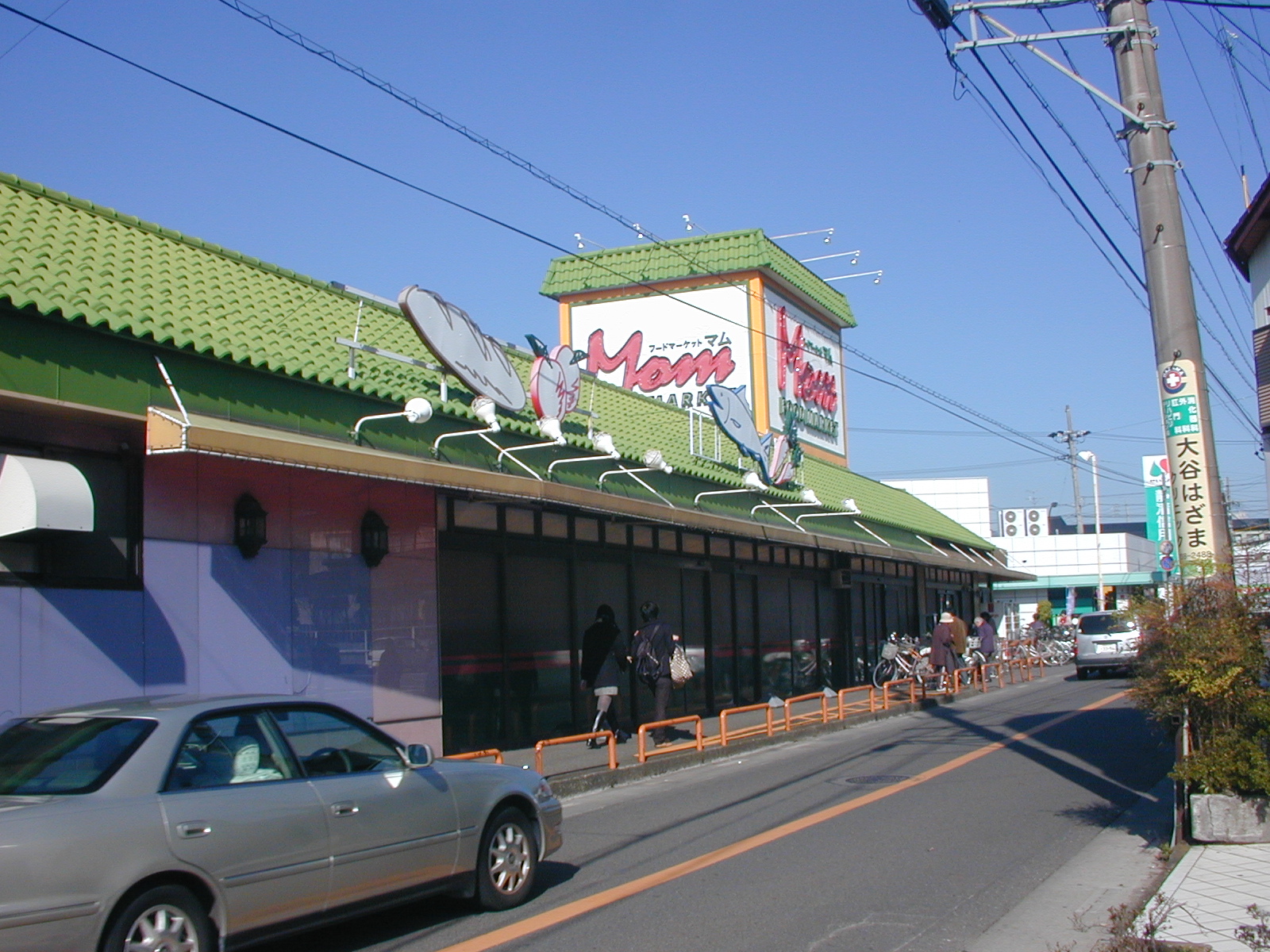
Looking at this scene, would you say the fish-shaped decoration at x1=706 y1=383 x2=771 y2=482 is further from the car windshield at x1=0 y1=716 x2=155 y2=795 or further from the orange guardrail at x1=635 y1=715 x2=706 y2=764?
the car windshield at x1=0 y1=716 x2=155 y2=795

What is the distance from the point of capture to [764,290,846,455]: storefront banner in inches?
1133

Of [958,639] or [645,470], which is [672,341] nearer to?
[958,639]

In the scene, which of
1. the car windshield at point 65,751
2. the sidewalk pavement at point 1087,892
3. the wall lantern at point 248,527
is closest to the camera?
the car windshield at point 65,751

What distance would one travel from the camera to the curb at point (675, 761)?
43.7ft

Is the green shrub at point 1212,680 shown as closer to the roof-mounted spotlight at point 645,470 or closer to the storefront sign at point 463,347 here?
the storefront sign at point 463,347

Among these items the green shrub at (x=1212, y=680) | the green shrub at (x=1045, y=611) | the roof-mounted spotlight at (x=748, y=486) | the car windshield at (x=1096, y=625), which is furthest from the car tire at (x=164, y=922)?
the green shrub at (x=1045, y=611)

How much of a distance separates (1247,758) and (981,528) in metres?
69.5

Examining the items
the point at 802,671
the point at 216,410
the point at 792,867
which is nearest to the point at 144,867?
the point at 792,867

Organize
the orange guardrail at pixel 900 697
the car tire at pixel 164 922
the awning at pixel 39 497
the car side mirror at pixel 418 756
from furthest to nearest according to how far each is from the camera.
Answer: the orange guardrail at pixel 900 697 → the awning at pixel 39 497 → the car side mirror at pixel 418 756 → the car tire at pixel 164 922

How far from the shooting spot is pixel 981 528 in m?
75.9

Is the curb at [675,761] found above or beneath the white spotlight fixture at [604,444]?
beneath

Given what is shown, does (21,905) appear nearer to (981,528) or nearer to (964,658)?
(964,658)

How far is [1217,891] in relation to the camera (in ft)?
24.0

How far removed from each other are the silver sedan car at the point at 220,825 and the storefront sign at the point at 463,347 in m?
6.42
